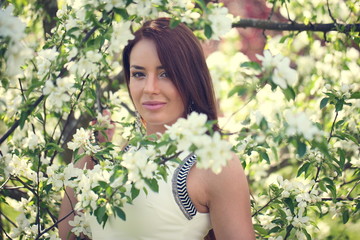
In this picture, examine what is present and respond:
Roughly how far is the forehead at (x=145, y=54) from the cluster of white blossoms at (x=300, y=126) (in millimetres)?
810

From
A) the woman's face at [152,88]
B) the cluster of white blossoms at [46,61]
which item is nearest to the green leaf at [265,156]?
the woman's face at [152,88]

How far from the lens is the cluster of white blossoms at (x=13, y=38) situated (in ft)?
4.82

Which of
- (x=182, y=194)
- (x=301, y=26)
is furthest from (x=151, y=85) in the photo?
(x=301, y=26)

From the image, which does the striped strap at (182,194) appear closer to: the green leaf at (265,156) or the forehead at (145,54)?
the green leaf at (265,156)

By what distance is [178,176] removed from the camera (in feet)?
7.14

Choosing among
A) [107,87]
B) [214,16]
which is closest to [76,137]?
[214,16]

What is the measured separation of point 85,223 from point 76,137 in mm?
357

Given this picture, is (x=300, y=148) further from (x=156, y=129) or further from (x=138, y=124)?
(x=138, y=124)

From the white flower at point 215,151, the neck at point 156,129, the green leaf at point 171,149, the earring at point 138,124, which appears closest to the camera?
the white flower at point 215,151

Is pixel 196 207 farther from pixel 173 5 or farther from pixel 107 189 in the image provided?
pixel 173 5

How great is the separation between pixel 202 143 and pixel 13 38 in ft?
1.79

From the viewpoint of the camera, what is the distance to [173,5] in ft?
6.30

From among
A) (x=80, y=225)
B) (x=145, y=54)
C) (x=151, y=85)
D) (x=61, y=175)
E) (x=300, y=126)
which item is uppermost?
(x=145, y=54)

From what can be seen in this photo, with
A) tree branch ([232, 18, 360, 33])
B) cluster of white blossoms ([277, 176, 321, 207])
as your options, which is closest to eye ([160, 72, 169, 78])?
cluster of white blossoms ([277, 176, 321, 207])
